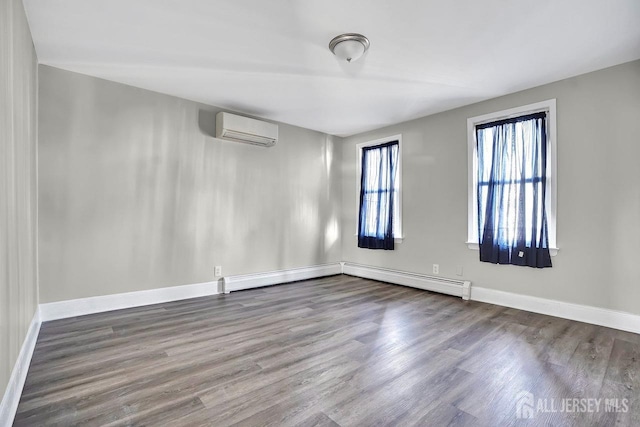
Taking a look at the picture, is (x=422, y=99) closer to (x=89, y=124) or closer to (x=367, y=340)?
(x=367, y=340)

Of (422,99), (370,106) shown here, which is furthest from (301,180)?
(422,99)

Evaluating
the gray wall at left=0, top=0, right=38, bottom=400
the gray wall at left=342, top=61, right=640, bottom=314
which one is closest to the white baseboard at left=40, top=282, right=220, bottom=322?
the gray wall at left=0, top=0, right=38, bottom=400

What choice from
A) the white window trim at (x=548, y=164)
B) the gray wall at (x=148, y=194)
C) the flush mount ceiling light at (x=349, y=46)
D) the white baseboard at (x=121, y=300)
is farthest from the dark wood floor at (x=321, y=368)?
the flush mount ceiling light at (x=349, y=46)

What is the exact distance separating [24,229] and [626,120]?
517 centimetres

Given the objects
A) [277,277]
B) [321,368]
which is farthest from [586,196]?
[277,277]

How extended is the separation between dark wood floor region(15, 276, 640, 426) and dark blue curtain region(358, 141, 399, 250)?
1.77 metres

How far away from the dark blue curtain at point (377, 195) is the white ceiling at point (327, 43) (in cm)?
130

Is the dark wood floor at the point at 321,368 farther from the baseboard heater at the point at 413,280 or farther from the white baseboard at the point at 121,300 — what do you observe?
the baseboard heater at the point at 413,280

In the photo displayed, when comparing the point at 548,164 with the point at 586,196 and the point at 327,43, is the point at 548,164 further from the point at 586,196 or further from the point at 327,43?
the point at 327,43

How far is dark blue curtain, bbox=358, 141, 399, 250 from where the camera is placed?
4887 mm

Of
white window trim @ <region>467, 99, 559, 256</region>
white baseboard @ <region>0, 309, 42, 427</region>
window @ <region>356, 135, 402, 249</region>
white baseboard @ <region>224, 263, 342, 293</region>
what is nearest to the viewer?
white baseboard @ <region>0, 309, 42, 427</region>

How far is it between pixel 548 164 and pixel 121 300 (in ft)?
16.3

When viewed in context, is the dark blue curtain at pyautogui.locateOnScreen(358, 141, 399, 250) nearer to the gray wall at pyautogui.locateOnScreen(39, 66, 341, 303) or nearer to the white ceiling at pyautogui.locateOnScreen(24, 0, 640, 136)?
the gray wall at pyautogui.locateOnScreen(39, 66, 341, 303)

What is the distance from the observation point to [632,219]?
284cm
